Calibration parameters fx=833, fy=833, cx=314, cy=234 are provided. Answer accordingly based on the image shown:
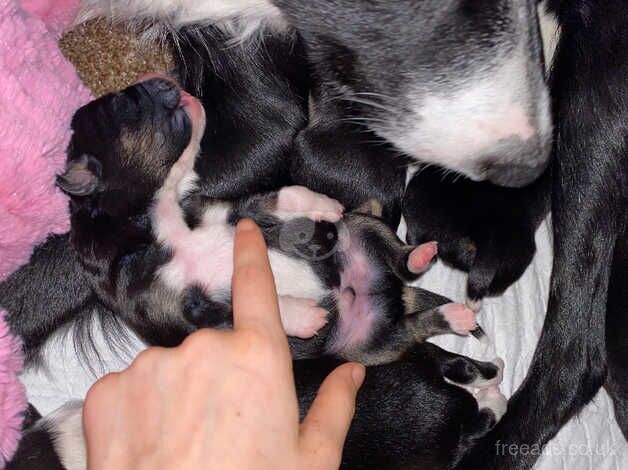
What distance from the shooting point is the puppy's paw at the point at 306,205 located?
1645mm

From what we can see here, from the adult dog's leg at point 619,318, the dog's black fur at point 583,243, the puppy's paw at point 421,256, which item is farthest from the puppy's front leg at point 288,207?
the adult dog's leg at point 619,318

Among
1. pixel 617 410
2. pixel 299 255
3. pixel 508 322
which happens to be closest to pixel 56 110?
pixel 299 255

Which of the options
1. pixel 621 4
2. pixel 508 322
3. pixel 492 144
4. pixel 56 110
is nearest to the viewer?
pixel 492 144

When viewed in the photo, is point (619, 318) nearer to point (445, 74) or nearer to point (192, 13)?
point (445, 74)

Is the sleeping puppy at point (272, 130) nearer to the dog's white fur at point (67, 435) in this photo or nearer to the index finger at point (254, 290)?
the index finger at point (254, 290)

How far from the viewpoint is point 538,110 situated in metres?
1.45

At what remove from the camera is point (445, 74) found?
1.42m

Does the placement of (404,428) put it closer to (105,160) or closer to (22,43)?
(105,160)

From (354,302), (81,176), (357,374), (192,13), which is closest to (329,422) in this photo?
(357,374)

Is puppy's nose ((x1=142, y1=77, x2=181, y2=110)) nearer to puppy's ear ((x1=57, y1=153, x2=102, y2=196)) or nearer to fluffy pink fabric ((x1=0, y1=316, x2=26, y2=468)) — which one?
puppy's ear ((x1=57, y1=153, x2=102, y2=196))

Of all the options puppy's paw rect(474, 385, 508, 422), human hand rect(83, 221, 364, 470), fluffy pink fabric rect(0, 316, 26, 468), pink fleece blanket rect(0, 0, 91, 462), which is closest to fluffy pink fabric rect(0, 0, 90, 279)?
pink fleece blanket rect(0, 0, 91, 462)

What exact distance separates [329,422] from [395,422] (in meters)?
0.39

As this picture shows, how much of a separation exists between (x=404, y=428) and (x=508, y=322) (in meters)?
0.42

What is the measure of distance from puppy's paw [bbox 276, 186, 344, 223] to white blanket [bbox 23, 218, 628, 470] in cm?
37
